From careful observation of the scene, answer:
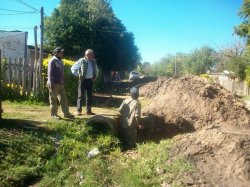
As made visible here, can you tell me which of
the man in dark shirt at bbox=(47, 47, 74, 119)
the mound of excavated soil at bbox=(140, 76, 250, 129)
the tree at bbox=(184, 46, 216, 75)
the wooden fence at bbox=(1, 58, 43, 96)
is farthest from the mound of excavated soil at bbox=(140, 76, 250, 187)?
the tree at bbox=(184, 46, 216, 75)

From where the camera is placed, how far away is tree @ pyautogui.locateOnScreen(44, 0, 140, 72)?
31.7 m

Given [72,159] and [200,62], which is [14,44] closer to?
[72,159]

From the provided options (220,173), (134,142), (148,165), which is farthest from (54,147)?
(220,173)

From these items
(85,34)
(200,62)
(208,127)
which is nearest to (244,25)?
(85,34)

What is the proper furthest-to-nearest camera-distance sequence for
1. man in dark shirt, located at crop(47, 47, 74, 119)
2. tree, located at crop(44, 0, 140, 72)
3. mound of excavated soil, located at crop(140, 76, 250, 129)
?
tree, located at crop(44, 0, 140, 72) → mound of excavated soil, located at crop(140, 76, 250, 129) → man in dark shirt, located at crop(47, 47, 74, 119)

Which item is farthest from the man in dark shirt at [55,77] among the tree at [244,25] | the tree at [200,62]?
the tree at [200,62]

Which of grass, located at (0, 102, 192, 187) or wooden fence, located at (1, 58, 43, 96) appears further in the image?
wooden fence, located at (1, 58, 43, 96)

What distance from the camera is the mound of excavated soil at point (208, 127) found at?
5.91 metres

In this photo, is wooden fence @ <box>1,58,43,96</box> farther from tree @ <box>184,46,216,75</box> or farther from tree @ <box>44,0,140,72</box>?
tree @ <box>184,46,216,75</box>

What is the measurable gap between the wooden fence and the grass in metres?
4.95

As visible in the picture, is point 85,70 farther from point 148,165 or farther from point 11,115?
point 148,165

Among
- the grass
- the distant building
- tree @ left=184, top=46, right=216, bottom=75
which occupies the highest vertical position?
tree @ left=184, top=46, right=216, bottom=75

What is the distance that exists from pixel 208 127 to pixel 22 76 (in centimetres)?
778

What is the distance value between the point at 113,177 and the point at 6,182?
179 centimetres
